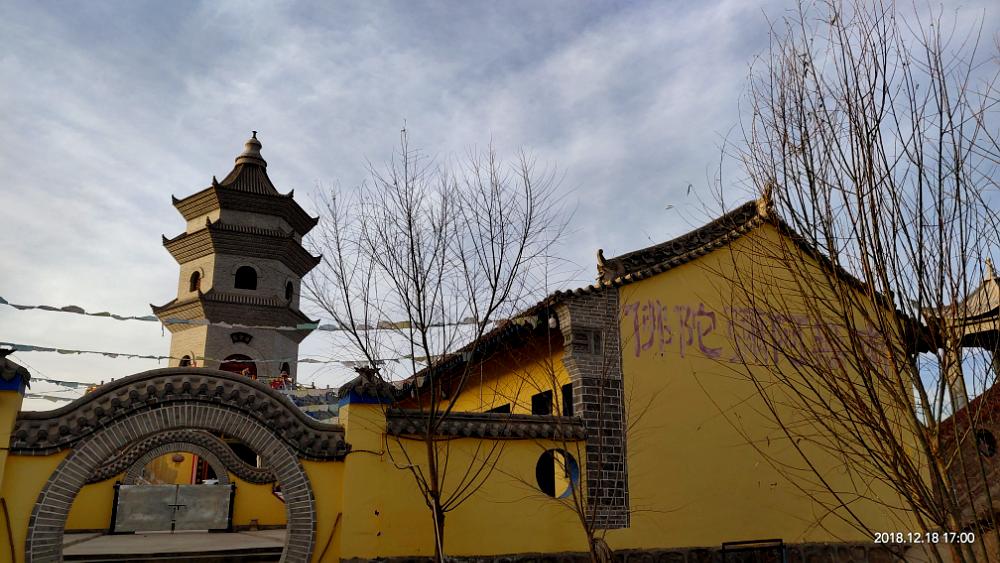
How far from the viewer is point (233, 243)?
75.2ft

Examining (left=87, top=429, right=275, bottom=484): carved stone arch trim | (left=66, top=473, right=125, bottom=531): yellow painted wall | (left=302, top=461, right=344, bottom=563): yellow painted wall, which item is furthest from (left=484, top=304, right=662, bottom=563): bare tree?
(left=66, top=473, right=125, bottom=531): yellow painted wall

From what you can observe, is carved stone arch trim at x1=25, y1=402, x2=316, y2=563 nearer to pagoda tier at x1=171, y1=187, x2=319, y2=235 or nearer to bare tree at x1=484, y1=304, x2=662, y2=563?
bare tree at x1=484, y1=304, x2=662, y2=563

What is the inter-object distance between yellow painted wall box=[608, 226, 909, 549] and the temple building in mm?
14009

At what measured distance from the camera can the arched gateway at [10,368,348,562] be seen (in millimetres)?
7438

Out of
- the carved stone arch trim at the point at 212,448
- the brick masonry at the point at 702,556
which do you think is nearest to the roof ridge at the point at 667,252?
the brick masonry at the point at 702,556

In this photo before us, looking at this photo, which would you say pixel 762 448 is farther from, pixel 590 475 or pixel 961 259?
pixel 961 259

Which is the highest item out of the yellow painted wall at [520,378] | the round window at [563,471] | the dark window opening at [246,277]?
the dark window opening at [246,277]

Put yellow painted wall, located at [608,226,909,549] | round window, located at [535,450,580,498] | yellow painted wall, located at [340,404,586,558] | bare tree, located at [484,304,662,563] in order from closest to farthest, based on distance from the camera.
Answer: yellow painted wall, located at [340,404,586,558], bare tree, located at [484,304,662,563], round window, located at [535,450,580,498], yellow painted wall, located at [608,226,909,549]

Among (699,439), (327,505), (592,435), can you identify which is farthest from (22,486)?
(699,439)

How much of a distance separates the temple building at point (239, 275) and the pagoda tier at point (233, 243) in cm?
3

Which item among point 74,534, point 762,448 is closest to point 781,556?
point 762,448

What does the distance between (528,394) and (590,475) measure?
9.20 ft

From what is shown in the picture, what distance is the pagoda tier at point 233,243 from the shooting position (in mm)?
22781

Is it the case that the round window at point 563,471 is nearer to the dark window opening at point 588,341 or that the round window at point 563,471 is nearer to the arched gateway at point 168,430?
the dark window opening at point 588,341
